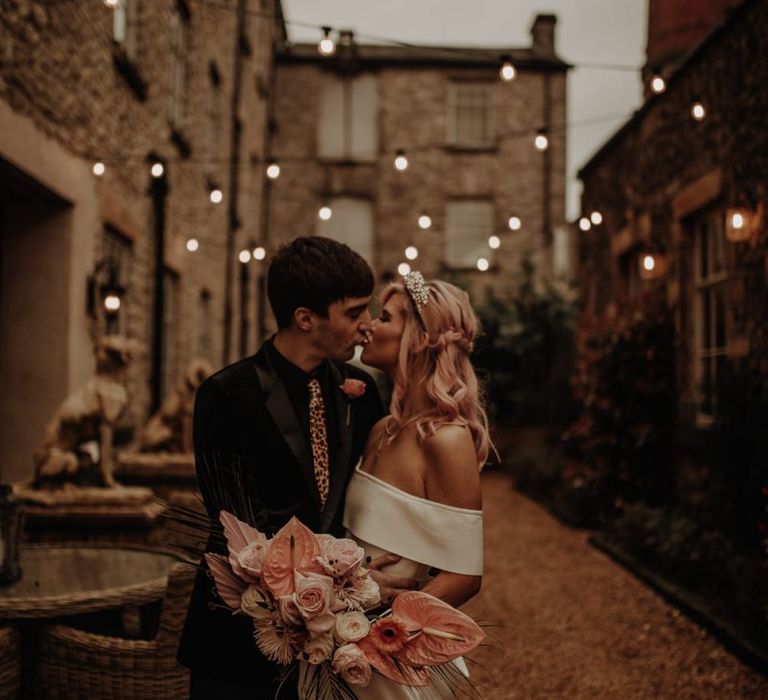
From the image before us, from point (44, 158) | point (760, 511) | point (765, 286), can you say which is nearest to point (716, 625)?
point (760, 511)

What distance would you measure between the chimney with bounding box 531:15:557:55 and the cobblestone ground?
46.6 feet

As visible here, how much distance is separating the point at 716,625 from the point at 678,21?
24.9ft

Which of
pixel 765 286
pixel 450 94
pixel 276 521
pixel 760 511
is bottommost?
pixel 760 511

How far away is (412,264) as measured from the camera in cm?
1838

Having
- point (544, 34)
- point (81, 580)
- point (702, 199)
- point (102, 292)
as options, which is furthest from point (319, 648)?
point (544, 34)

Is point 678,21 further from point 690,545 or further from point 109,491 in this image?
point 109,491

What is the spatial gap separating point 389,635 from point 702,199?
6.70 meters

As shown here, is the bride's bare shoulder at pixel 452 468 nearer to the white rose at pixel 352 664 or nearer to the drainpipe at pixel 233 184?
the white rose at pixel 352 664

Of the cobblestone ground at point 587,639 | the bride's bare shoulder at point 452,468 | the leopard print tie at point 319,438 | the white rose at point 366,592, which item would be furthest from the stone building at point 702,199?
the white rose at point 366,592

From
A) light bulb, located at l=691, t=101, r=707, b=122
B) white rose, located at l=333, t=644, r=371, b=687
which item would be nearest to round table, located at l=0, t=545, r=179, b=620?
white rose, located at l=333, t=644, r=371, b=687

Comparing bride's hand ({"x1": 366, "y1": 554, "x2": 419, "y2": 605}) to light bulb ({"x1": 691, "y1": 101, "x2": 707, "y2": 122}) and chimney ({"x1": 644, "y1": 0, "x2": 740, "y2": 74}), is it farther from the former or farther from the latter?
chimney ({"x1": 644, "y1": 0, "x2": 740, "y2": 74})

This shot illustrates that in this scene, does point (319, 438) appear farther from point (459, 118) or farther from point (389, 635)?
point (459, 118)

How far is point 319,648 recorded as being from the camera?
5.29 feet

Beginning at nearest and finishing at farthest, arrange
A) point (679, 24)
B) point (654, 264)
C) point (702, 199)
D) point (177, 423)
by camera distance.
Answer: point (177, 423), point (702, 199), point (654, 264), point (679, 24)
